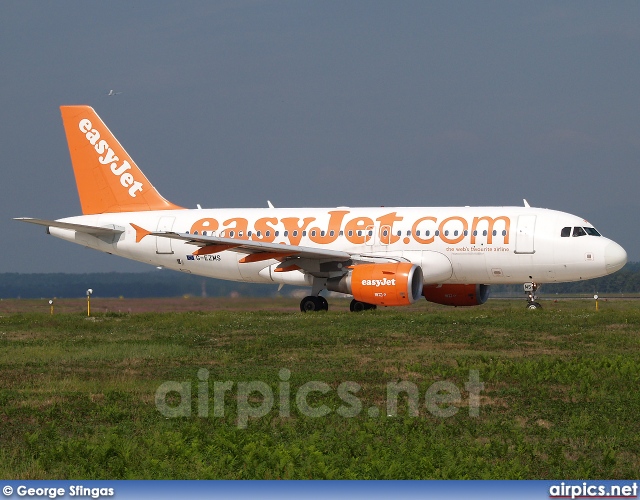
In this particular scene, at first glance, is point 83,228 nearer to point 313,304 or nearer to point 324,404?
point 313,304

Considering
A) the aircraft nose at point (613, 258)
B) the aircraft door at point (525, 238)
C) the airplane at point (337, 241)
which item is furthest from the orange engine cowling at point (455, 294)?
the aircraft nose at point (613, 258)

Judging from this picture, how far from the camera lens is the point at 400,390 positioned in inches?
522

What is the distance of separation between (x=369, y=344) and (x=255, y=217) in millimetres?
14431

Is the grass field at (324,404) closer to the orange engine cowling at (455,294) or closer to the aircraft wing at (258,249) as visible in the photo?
the aircraft wing at (258,249)

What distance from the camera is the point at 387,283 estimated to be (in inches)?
1096

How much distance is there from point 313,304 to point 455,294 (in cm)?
488

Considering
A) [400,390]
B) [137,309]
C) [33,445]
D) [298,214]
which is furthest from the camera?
[137,309]

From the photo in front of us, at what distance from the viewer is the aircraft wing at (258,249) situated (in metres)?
29.2

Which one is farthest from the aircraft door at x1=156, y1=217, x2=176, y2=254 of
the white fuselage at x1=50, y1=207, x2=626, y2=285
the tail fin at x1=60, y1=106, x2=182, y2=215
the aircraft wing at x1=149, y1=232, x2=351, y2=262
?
the aircraft wing at x1=149, y1=232, x2=351, y2=262

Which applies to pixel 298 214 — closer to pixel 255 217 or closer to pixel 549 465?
pixel 255 217

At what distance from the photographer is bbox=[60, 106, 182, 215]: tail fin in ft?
116

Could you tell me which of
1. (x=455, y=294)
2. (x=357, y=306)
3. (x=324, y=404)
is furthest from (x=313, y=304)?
(x=324, y=404)

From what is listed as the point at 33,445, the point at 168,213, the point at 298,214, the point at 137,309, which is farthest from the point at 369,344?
the point at 137,309

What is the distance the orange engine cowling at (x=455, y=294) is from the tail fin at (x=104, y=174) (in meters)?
9.94
